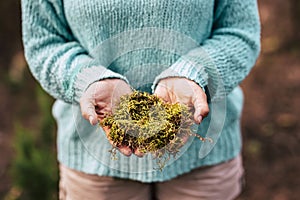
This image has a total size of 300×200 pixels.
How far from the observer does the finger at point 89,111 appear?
883 mm

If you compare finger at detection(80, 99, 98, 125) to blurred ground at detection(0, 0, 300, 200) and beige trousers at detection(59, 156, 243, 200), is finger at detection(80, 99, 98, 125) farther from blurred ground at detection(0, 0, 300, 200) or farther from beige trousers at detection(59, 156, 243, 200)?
blurred ground at detection(0, 0, 300, 200)

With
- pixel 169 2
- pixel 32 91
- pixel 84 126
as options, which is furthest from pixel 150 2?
pixel 32 91

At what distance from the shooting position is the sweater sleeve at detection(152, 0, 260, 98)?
0.99 m

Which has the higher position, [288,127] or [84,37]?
[84,37]

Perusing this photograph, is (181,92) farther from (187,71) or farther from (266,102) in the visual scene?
(266,102)

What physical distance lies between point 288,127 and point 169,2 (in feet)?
4.99

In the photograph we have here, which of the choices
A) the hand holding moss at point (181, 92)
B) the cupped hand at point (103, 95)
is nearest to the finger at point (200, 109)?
the hand holding moss at point (181, 92)

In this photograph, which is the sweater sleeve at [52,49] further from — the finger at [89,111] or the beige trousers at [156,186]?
the beige trousers at [156,186]

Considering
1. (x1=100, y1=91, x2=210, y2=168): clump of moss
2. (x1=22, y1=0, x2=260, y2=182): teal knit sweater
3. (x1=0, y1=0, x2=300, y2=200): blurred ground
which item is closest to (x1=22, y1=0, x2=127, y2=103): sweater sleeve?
(x1=22, y1=0, x2=260, y2=182): teal knit sweater

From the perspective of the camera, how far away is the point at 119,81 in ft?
3.11

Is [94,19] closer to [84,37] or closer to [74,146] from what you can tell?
[84,37]

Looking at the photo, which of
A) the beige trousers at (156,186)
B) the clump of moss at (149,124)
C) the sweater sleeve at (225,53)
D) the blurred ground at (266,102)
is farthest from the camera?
the blurred ground at (266,102)

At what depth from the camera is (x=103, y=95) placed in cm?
94

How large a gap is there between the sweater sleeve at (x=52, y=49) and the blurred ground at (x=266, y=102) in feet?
4.09
